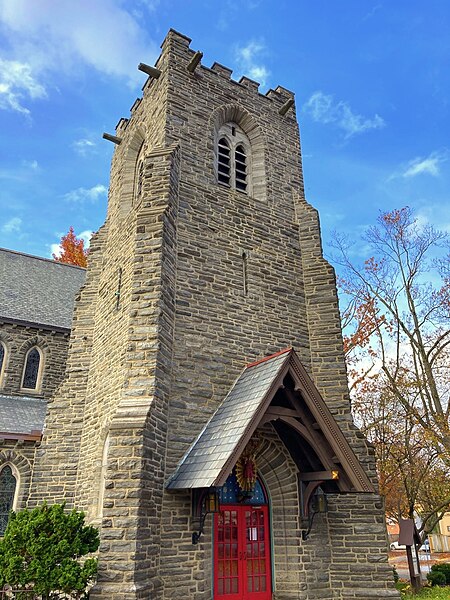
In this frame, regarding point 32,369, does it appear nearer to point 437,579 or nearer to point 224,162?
point 224,162

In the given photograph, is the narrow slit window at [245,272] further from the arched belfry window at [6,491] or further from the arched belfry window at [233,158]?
the arched belfry window at [6,491]

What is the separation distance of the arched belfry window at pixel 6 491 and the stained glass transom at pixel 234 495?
623cm

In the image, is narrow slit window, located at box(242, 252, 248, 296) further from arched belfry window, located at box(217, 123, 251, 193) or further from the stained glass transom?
the stained glass transom

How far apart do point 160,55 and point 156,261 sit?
7446mm

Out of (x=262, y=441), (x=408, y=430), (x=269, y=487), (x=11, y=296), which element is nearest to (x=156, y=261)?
(x=262, y=441)

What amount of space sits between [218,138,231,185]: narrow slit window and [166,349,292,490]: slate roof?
5.83m

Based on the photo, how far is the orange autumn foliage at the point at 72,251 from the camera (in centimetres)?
2997

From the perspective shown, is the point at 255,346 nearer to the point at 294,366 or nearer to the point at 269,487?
the point at 294,366

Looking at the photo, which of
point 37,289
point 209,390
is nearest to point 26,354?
point 37,289

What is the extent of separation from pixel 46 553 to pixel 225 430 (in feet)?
10.6

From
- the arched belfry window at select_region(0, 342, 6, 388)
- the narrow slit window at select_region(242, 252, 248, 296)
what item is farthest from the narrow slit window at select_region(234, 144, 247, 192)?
the arched belfry window at select_region(0, 342, 6, 388)

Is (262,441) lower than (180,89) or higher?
lower

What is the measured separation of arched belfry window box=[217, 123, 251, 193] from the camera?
12.8 m

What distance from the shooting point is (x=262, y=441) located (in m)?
9.16
